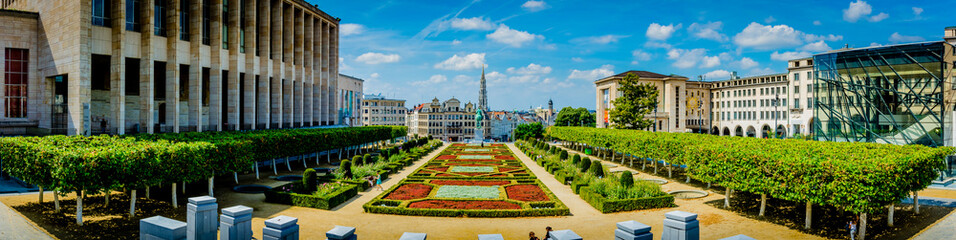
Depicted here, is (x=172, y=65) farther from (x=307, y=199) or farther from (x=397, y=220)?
(x=397, y=220)

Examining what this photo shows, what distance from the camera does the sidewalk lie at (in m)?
17.1

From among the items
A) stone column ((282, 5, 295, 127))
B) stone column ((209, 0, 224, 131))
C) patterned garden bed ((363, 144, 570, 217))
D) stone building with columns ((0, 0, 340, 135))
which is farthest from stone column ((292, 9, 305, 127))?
patterned garden bed ((363, 144, 570, 217))

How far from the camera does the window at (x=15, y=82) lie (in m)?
36.9

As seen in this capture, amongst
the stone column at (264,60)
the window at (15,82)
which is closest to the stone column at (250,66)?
the stone column at (264,60)

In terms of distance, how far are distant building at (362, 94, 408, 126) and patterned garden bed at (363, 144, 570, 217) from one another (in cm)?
12432

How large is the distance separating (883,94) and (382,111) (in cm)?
14546

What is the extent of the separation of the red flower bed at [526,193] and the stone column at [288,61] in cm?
4012

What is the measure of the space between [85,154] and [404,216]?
Result: 13822 millimetres

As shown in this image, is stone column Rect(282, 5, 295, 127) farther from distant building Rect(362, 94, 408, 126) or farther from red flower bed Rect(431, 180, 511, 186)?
distant building Rect(362, 94, 408, 126)

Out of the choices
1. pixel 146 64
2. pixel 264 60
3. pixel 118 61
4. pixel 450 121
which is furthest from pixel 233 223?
pixel 450 121

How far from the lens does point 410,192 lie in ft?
101

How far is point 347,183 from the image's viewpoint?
31.7m

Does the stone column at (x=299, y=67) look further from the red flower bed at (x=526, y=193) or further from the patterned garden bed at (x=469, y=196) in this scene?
the red flower bed at (x=526, y=193)

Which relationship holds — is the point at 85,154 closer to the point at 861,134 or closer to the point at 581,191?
the point at 581,191
